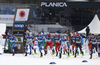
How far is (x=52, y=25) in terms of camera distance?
48.6 meters

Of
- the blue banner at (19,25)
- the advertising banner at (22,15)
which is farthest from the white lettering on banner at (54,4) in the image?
the blue banner at (19,25)

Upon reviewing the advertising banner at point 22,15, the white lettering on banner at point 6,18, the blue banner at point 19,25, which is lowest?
the blue banner at point 19,25

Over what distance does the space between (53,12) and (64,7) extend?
273 centimetres

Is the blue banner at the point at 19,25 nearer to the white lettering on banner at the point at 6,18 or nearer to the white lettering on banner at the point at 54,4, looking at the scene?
the white lettering on banner at the point at 6,18

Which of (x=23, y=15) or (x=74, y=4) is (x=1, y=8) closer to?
(x=74, y=4)

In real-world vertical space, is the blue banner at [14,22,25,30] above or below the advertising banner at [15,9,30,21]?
below

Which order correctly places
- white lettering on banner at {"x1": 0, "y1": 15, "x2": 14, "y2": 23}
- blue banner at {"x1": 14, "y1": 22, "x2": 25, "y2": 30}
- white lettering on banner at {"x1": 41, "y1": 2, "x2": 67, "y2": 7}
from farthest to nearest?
white lettering on banner at {"x1": 41, "y1": 2, "x2": 67, "y2": 7} → white lettering on banner at {"x1": 0, "y1": 15, "x2": 14, "y2": 23} → blue banner at {"x1": 14, "y1": 22, "x2": 25, "y2": 30}

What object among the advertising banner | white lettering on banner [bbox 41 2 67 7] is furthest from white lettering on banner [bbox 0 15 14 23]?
the advertising banner

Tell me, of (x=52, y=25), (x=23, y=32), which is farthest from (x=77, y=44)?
(x=52, y=25)

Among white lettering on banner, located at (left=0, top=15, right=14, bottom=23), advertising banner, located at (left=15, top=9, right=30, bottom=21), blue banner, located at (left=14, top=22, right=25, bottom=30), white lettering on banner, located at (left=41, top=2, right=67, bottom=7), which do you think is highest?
white lettering on banner, located at (left=41, top=2, right=67, bottom=7)

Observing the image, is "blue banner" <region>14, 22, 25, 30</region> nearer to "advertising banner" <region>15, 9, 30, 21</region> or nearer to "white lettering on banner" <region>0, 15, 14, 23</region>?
"advertising banner" <region>15, 9, 30, 21</region>

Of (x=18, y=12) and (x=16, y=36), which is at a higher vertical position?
(x=18, y=12)

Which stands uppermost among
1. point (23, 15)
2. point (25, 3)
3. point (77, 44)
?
point (25, 3)

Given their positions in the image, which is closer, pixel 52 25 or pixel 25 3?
pixel 52 25
